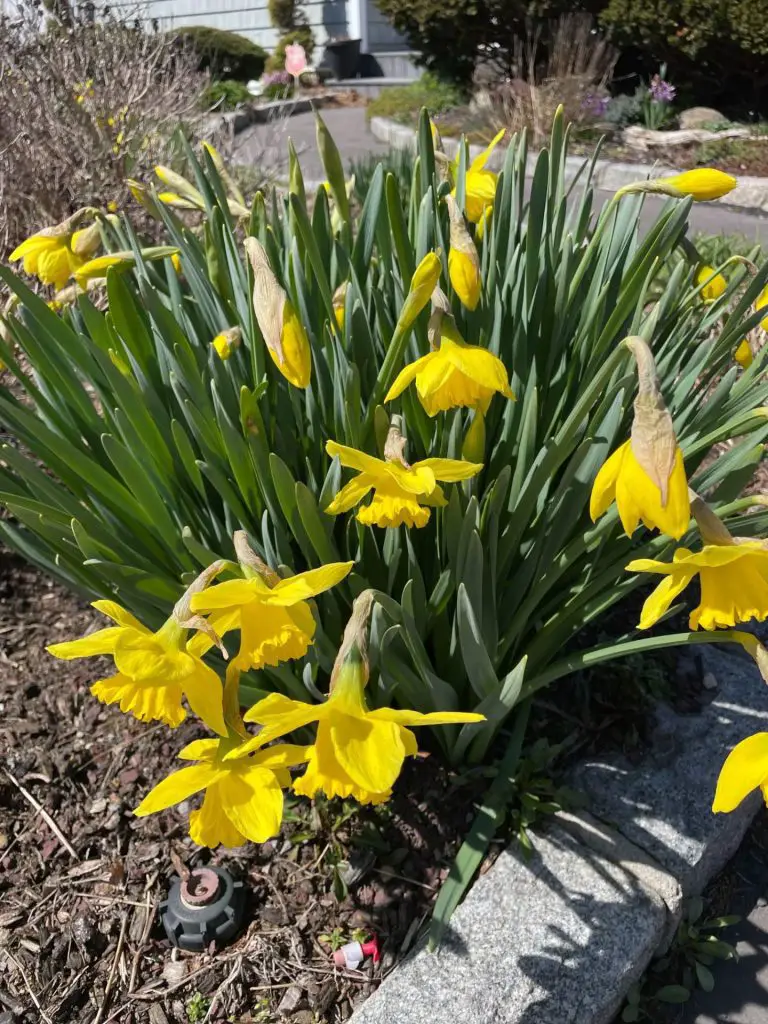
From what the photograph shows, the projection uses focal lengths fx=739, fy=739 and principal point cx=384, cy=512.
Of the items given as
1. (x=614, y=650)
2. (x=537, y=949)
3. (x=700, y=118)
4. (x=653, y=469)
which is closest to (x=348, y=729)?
(x=653, y=469)

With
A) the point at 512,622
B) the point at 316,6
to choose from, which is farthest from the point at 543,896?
the point at 316,6

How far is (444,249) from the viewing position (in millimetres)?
1470

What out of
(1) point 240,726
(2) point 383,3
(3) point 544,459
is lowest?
(1) point 240,726

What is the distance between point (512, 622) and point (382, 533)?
309 millimetres

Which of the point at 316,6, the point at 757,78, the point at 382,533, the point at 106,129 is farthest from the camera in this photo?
the point at 316,6

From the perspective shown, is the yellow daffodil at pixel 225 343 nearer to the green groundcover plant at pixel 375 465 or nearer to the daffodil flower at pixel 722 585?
the green groundcover plant at pixel 375 465

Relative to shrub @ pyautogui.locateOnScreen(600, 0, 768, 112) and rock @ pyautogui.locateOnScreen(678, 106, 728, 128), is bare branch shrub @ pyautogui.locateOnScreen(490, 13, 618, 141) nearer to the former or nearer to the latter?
shrub @ pyautogui.locateOnScreen(600, 0, 768, 112)

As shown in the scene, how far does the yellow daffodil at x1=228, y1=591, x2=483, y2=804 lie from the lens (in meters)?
0.83

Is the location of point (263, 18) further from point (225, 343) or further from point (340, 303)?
point (225, 343)

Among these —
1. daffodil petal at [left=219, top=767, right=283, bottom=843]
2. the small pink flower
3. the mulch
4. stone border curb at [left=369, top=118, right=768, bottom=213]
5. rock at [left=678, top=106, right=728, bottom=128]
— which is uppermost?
the small pink flower

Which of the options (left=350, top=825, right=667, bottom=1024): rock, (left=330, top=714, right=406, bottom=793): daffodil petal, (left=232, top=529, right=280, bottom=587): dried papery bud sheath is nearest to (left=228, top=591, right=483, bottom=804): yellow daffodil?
(left=330, top=714, right=406, bottom=793): daffodil petal

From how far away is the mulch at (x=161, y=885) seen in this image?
1302 millimetres

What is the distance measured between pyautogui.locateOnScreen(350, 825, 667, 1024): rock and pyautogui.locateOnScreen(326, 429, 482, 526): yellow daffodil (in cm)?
77

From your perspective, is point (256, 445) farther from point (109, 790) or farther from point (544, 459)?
point (109, 790)
